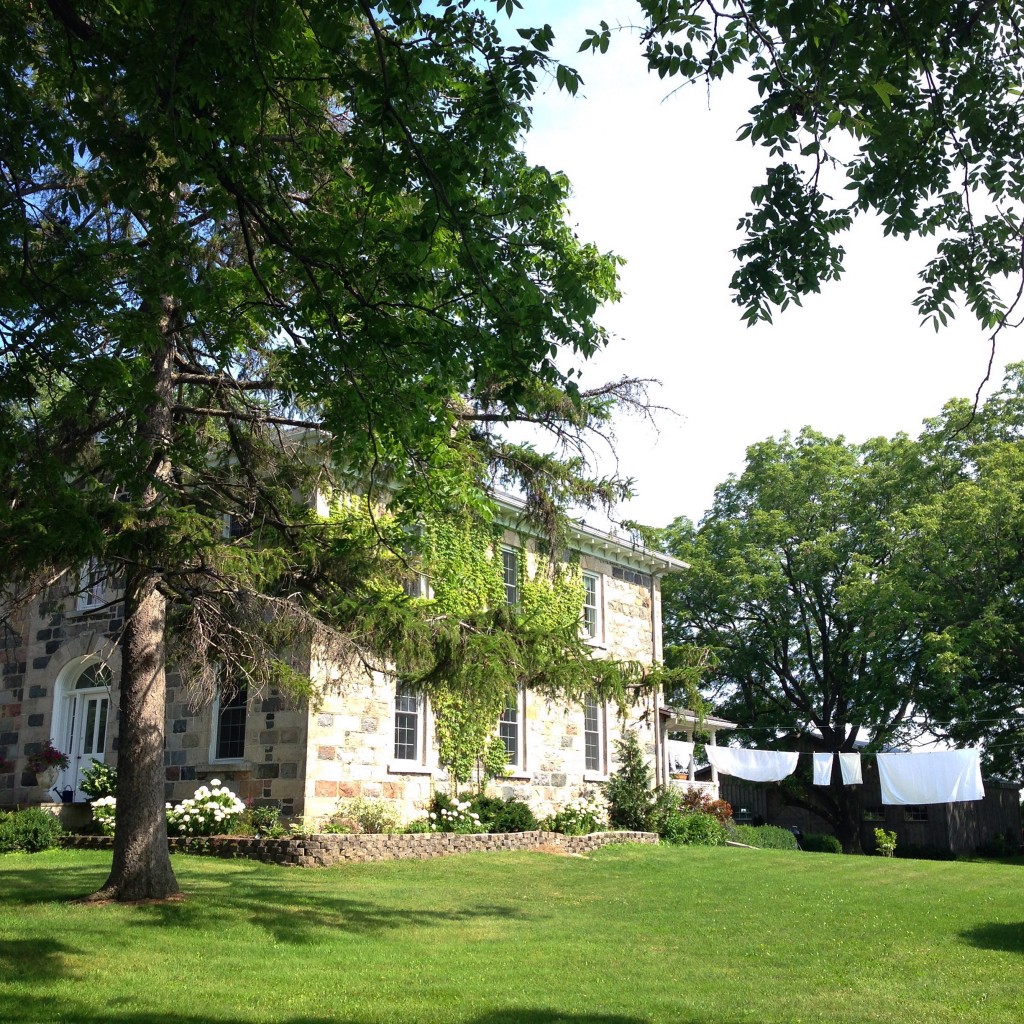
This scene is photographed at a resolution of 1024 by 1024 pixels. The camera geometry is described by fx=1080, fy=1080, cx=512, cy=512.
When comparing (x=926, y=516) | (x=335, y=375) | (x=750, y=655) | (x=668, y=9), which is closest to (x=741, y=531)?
(x=750, y=655)

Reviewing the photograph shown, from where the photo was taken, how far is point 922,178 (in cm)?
652

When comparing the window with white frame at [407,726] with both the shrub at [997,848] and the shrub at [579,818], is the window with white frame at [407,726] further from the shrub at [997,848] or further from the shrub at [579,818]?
the shrub at [997,848]

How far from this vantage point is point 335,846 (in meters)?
15.2

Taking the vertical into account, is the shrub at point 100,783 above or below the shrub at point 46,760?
below

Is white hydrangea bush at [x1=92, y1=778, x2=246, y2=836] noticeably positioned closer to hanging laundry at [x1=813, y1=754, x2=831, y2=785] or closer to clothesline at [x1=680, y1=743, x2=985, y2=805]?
clothesline at [x1=680, y1=743, x2=985, y2=805]

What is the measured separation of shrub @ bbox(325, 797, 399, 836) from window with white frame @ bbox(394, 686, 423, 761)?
1.18m

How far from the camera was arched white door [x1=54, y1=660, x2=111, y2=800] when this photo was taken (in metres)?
19.5

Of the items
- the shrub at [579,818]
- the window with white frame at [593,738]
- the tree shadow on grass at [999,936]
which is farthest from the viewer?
the window with white frame at [593,738]

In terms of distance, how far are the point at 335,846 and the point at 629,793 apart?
886 cm

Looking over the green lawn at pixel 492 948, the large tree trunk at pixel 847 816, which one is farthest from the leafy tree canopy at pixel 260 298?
the large tree trunk at pixel 847 816

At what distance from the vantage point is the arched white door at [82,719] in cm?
1948

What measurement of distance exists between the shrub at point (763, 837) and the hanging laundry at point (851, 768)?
2532mm

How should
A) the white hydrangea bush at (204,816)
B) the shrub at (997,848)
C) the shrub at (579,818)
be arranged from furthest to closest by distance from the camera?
the shrub at (997,848), the shrub at (579,818), the white hydrangea bush at (204,816)

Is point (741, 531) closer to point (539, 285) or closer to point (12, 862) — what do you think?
point (12, 862)
